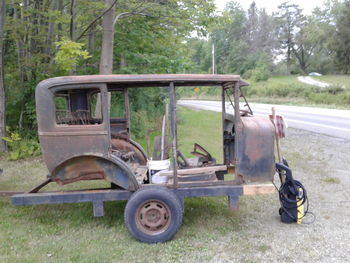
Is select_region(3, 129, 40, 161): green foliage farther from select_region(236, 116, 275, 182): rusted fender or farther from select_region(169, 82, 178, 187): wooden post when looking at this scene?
select_region(236, 116, 275, 182): rusted fender

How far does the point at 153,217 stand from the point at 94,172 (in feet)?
3.15

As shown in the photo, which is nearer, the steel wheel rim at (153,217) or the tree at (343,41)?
the steel wheel rim at (153,217)

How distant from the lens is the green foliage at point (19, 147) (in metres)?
8.52

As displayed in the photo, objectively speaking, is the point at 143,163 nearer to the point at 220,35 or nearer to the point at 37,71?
the point at 37,71

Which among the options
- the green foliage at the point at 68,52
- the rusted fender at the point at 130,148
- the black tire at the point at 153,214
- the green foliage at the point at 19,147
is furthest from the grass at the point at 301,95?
the black tire at the point at 153,214

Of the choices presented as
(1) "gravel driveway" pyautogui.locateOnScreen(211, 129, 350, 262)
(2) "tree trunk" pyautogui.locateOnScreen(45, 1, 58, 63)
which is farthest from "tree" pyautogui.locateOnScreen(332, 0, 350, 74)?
(2) "tree trunk" pyautogui.locateOnScreen(45, 1, 58, 63)

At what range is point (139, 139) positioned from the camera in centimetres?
1121

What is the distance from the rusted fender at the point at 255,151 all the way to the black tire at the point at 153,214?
98 centimetres

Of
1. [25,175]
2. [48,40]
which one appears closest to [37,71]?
[48,40]

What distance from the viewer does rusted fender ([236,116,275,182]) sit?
4145 mm

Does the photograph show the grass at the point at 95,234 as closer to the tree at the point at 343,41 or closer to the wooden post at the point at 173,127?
the wooden post at the point at 173,127

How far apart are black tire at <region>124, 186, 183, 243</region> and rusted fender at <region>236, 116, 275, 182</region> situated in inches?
38.5

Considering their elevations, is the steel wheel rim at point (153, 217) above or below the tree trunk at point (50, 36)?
below

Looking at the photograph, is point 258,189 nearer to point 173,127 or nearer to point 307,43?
point 173,127
